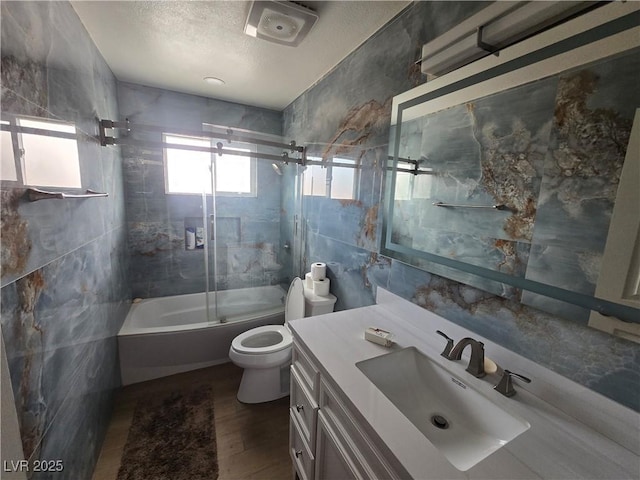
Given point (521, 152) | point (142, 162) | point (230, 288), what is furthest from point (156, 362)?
point (521, 152)

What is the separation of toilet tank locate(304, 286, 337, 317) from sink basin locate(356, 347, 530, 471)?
2.72 ft

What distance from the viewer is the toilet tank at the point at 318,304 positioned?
1822mm

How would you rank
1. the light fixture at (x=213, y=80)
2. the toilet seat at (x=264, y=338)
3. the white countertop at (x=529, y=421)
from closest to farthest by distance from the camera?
the white countertop at (x=529, y=421)
the toilet seat at (x=264, y=338)
the light fixture at (x=213, y=80)

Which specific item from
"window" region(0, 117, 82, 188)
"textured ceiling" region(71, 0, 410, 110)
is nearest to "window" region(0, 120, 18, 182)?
"window" region(0, 117, 82, 188)

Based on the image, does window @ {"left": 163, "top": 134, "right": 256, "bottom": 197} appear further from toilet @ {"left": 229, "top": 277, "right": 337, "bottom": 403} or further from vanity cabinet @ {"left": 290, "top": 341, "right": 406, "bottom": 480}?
vanity cabinet @ {"left": 290, "top": 341, "right": 406, "bottom": 480}

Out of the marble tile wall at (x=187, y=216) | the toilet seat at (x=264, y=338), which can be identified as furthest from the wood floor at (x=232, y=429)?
the marble tile wall at (x=187, y=216)

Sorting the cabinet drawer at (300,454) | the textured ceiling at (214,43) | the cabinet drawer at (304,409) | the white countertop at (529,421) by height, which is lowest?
the cabinet drawer at (300,454)

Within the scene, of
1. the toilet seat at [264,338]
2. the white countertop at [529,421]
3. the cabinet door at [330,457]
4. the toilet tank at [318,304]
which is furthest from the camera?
the toilet seat at [264,338]

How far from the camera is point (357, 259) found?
1.65m

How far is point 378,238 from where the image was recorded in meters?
1.47

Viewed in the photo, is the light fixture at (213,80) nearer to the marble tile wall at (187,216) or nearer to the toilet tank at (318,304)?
the marble tile wall at (187,216)

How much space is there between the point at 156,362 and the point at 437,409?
2.14m

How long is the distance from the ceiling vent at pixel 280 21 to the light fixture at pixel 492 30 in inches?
26.4

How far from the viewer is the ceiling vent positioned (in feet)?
4.03
